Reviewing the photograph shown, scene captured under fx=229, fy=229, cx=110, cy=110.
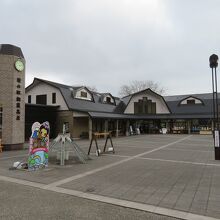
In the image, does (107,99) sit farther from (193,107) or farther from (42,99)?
(193,107)

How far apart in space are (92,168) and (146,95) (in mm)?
28314

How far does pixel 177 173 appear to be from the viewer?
7629 mm

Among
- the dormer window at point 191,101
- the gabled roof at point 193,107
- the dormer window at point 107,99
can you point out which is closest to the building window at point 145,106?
the gabled roof at point 193,107

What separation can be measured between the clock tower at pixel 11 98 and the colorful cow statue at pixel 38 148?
617 cm

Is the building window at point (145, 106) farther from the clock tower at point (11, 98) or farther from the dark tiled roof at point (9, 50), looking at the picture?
the dark tiled roof at point (9, 50)

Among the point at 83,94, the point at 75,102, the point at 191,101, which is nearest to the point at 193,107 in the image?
the point at 191,101

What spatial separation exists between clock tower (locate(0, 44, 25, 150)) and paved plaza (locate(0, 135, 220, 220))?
610cm

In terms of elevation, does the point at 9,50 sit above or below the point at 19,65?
above

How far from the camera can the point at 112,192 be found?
5.57m

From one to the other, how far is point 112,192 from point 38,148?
403cm

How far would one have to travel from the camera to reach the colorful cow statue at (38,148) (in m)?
8.24

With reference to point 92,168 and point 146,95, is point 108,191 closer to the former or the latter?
point 92,168

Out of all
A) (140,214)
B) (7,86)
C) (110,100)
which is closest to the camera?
(140,214)

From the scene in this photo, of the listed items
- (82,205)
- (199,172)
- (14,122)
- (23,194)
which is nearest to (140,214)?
(82,205)
